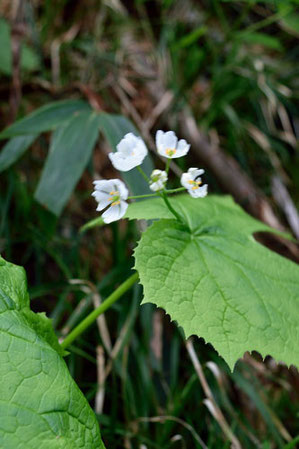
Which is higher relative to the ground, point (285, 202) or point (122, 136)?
point (122, 136)

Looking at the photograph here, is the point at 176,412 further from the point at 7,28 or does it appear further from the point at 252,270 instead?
the point at 7,28

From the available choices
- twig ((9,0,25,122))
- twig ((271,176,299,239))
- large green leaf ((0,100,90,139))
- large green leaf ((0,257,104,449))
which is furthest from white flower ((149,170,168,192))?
twig ((271,176,299,239))

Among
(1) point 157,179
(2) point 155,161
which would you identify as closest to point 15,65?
(2) point 155,161

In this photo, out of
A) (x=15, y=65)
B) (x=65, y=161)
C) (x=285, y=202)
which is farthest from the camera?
(x=285, y=202)

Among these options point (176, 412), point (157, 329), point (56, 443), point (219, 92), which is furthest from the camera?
point (219, 92)

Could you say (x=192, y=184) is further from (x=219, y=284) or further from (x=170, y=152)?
(x=219, y=284)

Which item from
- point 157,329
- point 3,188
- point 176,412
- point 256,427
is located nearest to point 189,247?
point 176,412

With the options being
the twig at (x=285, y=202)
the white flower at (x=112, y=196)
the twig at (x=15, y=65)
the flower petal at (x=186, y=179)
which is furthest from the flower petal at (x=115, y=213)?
the twig at (x=285, y=202)
